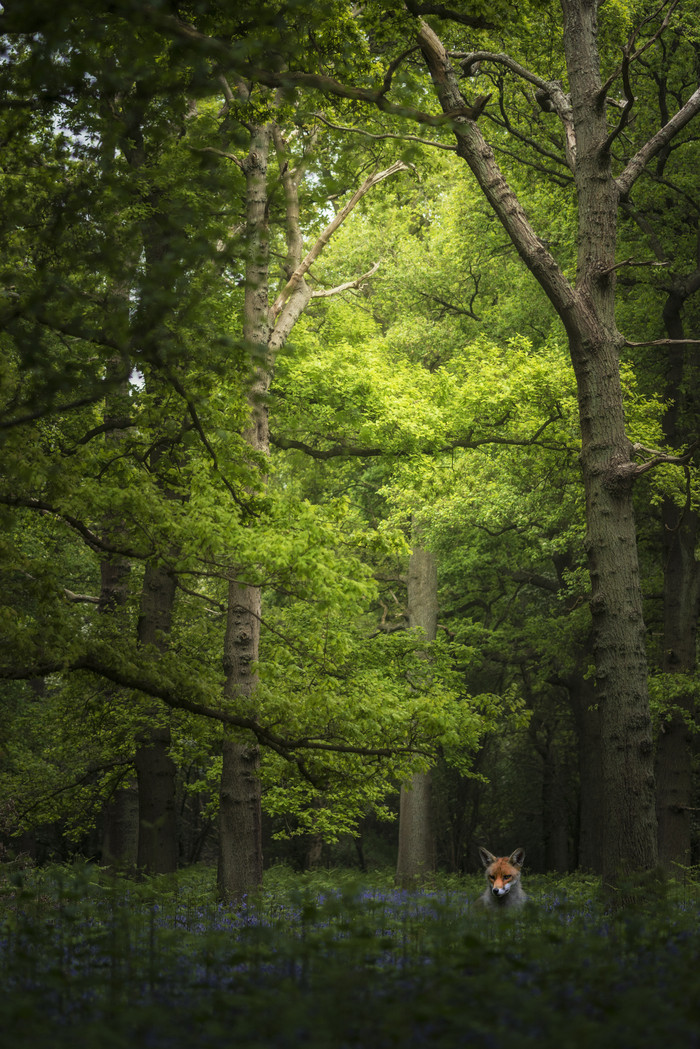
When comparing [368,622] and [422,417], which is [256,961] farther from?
[368,622]

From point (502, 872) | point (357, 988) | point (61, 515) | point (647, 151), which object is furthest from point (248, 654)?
point (357, 988)

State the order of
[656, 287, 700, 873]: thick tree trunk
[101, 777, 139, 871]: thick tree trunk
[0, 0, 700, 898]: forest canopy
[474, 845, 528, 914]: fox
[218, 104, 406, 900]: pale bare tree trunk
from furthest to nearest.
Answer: [656, 287, 700, 873]: thick tree trunk < [101, 777, 139, 871]: thick tree trunk < [218, 104, 406, 900]: pale bare tree trunk < [474, 845, 528, 914]: fox < [0, 0, 700, 898]: forest canopy

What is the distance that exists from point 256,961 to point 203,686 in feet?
15.9

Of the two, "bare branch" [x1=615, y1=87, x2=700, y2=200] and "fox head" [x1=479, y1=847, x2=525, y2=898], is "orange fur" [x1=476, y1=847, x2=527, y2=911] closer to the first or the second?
"fox head" [x1=479, y1=847, x2=525, y2=898]

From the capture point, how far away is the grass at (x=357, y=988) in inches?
123

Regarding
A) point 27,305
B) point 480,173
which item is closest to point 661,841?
point 480,173

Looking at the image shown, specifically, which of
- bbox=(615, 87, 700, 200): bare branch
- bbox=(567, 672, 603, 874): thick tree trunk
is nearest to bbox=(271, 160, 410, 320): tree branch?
bbox=(615, 87, 700, 200): bare branch

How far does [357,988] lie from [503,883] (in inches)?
231

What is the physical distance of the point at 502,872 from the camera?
31.2ft

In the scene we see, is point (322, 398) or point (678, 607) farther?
point (678, 607)

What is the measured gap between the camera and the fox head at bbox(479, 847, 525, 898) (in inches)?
363

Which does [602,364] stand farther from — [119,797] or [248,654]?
[119,797]

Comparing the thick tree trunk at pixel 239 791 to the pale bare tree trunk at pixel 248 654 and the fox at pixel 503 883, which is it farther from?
the fox at pixel 503 883

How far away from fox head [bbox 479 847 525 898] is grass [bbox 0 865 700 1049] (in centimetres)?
360
